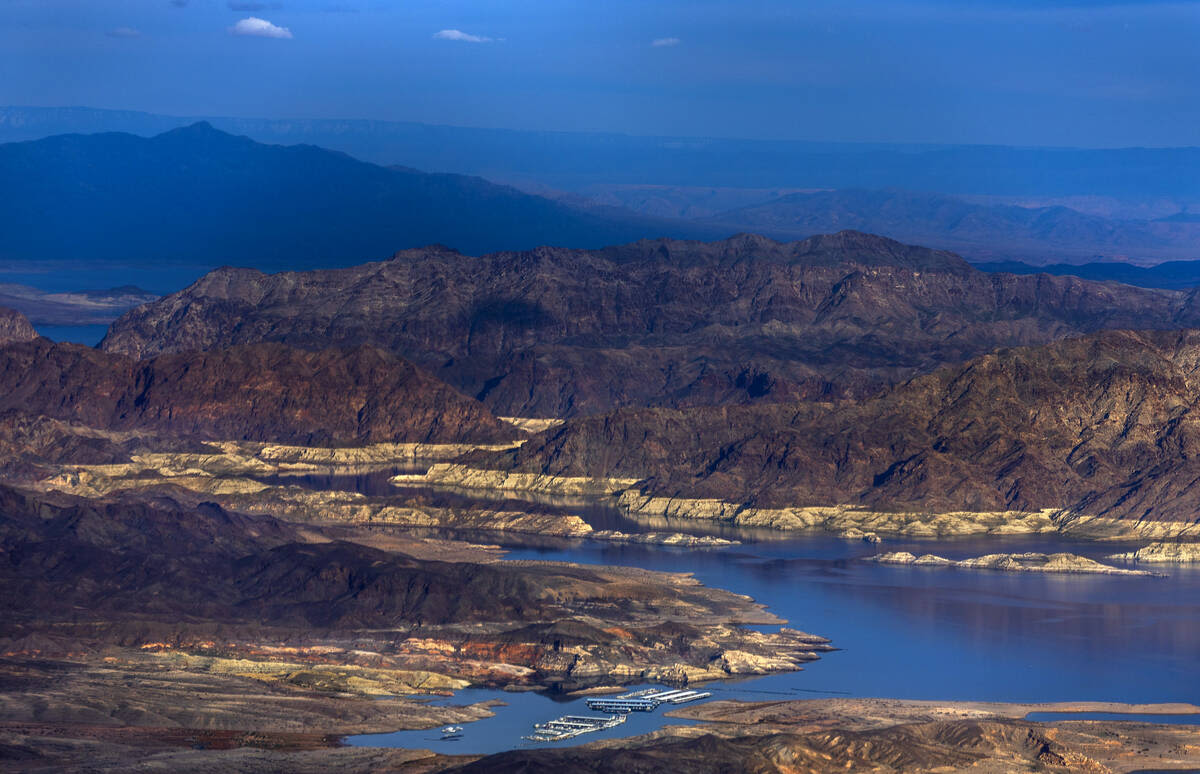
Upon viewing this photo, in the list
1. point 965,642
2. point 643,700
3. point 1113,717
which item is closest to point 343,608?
point 643,700

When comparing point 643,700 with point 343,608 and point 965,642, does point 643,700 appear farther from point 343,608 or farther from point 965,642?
point 965,642

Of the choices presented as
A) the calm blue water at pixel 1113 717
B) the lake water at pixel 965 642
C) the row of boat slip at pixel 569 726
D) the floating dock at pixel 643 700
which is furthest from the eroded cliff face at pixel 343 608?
the calm blue water at pixel 1113 717

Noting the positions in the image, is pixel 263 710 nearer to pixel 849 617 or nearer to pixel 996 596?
pixel 849 617

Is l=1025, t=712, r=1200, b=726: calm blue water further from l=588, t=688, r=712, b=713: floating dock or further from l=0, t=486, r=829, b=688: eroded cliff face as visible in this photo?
l=0, t=486, r=829, b=688: eroded cliff face

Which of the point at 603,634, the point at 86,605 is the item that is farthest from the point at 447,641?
the point at 86,605

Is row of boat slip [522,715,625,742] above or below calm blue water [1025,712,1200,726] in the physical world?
below

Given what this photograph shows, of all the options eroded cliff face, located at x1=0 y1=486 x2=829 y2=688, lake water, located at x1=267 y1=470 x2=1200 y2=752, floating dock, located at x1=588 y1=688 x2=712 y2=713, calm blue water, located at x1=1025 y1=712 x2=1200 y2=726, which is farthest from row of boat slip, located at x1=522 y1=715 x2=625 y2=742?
calm blue water, located at x1=1025 y1=712 x2=1200 y2=726
